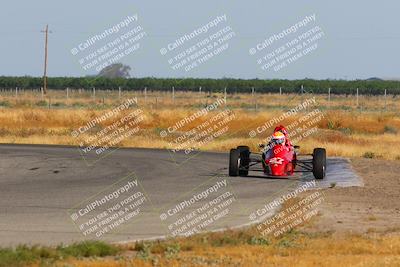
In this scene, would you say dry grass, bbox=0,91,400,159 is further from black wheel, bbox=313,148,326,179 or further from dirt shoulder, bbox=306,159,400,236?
dirt shoulder, bbox=306,159,400,236

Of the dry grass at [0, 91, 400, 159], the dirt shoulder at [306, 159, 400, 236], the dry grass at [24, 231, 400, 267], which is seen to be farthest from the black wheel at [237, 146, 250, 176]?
the dry grass at [0, 91, 400, 159]

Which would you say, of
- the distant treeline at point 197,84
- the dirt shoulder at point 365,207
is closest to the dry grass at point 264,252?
the dirt shoulder at point 365,207

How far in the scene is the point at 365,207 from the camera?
68.2ft

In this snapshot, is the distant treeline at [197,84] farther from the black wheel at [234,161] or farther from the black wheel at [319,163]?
the black wheel at [319,163]

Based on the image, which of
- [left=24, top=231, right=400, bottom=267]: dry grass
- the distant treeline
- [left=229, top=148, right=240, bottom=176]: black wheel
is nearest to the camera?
[left=24, top=231, right=400, bottom=267]: dry grass

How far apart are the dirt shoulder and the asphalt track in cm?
89

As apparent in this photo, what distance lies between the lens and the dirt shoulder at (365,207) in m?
17.8

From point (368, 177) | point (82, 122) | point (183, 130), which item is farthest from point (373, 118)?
point (368, 177)

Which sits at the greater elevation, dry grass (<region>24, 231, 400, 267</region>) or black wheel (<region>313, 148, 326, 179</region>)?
dry grass (<region>24, 231, 400, 267</region>)

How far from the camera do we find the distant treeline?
139 metres

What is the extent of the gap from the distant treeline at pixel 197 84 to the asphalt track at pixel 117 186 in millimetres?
101288

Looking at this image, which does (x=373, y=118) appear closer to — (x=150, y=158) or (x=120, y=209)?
(x=150, y=158)

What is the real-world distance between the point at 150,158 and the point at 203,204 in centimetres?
1400

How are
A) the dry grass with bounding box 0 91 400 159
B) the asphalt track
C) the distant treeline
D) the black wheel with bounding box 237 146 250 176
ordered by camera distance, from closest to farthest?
the asphalt track
the black wheel with bounding box 237 146 250 176
the dry grass with bounding box 0 91 400 159
the distant treeline
